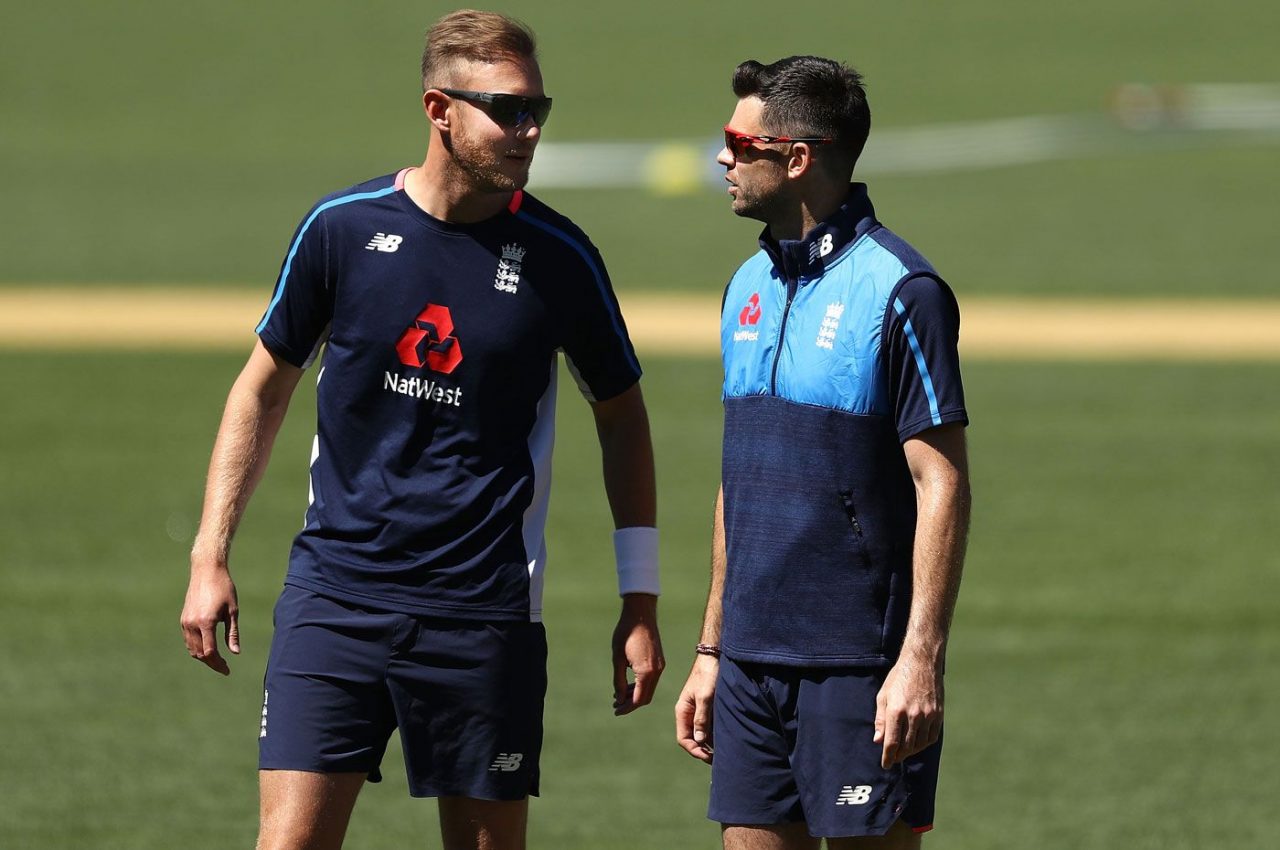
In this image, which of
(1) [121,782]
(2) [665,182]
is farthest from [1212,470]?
(2) [665,182]

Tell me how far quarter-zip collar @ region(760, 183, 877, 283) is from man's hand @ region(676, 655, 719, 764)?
105cm

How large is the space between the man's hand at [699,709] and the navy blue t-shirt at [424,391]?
46 centimetres

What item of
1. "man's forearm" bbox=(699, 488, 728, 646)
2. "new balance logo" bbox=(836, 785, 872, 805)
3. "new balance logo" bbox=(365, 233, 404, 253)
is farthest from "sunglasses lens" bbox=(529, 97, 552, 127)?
"new balance logo" bbox=(836, 785, 872, 805)

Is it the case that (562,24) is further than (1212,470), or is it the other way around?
(562,24)

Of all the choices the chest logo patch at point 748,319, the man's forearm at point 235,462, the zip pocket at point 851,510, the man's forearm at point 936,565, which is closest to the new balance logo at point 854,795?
the man's forearm at point 936,565

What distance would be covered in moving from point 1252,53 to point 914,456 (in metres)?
51.8

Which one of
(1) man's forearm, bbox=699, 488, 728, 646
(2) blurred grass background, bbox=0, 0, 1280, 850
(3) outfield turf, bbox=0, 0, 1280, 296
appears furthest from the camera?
(3) outfield turf, bbox=0, 0, 1280, 296

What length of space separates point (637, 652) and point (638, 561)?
0.26m

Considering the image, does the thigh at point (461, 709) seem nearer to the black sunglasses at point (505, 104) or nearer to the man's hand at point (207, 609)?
the man's hand at point (207, 609)

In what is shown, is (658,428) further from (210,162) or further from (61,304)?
(210,162)

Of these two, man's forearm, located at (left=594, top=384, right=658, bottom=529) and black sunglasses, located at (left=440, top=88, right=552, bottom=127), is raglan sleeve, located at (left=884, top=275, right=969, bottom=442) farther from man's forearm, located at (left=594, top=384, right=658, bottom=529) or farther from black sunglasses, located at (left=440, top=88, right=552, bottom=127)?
black sunglasses, located at (left=440, top=88, right=552, bottom=127)

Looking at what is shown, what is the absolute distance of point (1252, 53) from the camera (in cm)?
5247

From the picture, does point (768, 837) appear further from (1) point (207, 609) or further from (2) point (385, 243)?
(2) point (385, 243)

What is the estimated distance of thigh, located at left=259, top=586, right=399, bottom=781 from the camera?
488 cm
